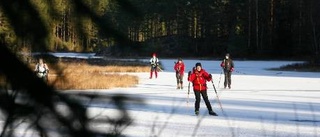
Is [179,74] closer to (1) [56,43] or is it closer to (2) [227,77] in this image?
(2) [227,77]

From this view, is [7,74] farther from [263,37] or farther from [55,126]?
[263,37]

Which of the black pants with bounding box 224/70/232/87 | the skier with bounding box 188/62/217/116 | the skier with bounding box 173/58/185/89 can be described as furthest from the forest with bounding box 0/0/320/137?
the black pants with bounding box 224/70/232/87

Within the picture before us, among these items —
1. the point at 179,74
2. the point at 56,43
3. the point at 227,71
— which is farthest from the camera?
the point at 227,71

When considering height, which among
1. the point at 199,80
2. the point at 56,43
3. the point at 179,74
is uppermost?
the point at 56,43

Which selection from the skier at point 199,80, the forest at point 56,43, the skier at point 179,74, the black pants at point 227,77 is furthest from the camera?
the black pants at point 227,77

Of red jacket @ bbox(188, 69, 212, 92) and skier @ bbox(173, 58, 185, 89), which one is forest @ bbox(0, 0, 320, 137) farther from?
skier @ bbox(173, 58, 185, 89)

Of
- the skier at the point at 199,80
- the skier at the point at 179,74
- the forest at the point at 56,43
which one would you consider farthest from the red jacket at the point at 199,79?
the forest at the point at 56,43

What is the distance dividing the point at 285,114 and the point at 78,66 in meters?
9.66

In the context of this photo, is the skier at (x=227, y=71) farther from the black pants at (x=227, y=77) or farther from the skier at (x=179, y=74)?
the skier at (x=179, y=74)

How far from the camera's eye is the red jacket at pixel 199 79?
10.8 m

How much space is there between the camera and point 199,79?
10969 mm

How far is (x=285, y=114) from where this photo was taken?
10336 millimetres

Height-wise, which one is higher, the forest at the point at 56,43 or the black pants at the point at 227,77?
the forest at the point at 56,43

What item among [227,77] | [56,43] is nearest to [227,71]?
[227,77]
